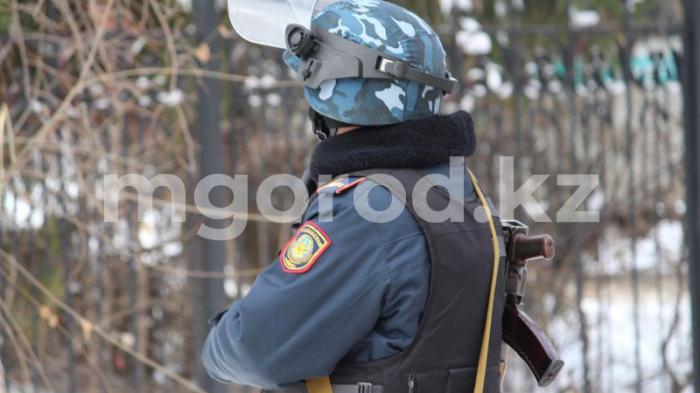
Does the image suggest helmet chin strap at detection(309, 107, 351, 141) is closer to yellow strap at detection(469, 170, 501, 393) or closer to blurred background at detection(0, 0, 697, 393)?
yellow strap at detection(469, 170, 501, 393)

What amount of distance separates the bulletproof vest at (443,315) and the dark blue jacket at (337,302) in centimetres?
2

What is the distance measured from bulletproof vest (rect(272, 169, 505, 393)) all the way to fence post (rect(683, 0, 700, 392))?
235cm

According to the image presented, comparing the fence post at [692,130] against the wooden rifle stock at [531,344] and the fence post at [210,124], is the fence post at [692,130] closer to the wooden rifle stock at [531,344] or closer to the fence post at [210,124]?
the fence post at [210,124]

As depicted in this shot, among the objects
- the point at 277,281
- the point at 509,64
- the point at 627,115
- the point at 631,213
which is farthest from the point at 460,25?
the point at 277,281

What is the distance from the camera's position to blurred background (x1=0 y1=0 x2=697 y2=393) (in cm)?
359

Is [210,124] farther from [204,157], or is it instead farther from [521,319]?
[521,319]

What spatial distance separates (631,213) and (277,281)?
2.61m

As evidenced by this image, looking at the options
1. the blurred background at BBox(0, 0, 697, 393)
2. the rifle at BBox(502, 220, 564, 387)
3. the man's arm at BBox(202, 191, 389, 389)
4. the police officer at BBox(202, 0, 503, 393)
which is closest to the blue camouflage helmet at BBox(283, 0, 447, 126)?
the police officer at BBox(202, 0, 503, 393)

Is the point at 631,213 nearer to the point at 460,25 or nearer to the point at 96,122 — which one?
the point at 460,25

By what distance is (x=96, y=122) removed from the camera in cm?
371

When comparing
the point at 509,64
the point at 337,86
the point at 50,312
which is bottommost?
the point at 50,312

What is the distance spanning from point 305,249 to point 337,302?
0.37ft

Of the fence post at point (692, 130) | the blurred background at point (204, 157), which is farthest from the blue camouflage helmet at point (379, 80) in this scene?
the fence post at point (692, 130)

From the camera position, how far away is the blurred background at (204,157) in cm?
359
